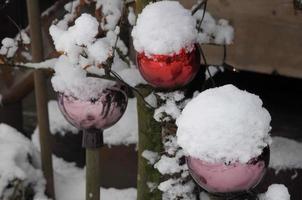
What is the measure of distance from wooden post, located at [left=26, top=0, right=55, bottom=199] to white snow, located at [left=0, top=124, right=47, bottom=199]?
0.06m

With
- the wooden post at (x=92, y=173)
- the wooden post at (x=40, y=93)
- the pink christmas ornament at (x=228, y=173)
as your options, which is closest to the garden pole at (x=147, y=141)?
the wooden post at (x=92, y=173)

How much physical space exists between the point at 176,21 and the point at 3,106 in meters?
2.46

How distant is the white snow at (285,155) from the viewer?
2801 millimetres

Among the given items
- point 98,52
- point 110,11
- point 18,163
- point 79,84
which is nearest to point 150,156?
point 79,84

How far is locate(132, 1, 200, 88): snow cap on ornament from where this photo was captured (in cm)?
174

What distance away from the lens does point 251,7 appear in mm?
2846

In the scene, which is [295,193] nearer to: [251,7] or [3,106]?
[251,7]

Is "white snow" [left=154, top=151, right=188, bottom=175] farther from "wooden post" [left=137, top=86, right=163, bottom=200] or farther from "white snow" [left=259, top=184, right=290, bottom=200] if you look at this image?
"white snow" [left=259, top=184, right=290, bottom=200]

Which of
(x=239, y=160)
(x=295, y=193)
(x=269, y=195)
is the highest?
(x=239, y=160)

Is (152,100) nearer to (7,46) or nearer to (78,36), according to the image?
(78,36)

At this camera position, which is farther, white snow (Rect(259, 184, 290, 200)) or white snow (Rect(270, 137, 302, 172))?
white snow (Rect(270, 137, 302, 172))

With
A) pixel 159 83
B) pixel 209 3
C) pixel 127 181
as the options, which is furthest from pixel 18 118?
pixel 159 83

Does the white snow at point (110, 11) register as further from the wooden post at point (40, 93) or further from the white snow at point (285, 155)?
the white snow at point (285, 155)

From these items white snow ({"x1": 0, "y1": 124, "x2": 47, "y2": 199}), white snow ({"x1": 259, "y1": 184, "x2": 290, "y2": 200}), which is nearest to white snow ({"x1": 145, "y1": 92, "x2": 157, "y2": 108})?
white snow ({"x1": 259, "y1": 184, "x2": 290, "y2": 200})
